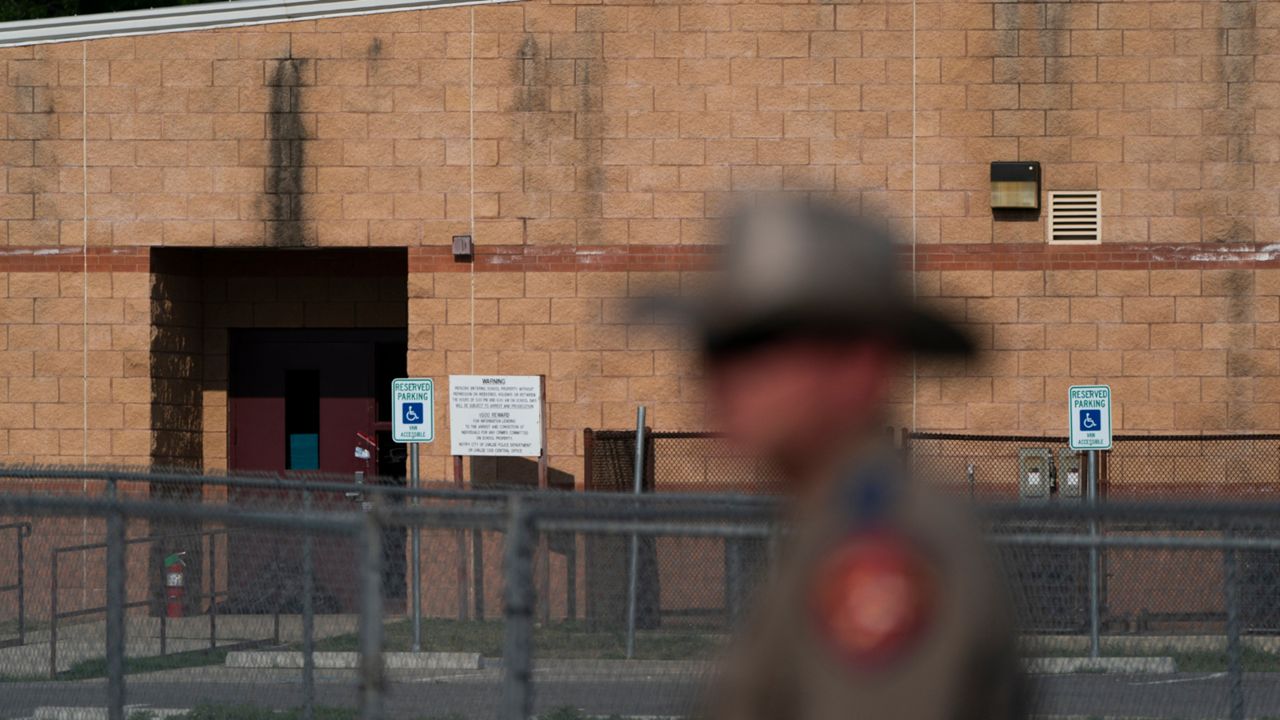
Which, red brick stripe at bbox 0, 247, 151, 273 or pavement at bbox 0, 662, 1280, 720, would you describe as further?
red brick stripe at bbox 0, 247, 151, 273

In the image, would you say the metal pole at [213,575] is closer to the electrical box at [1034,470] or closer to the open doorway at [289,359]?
the electrical box at [1034,470]

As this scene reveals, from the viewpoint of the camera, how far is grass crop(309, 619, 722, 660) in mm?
6645

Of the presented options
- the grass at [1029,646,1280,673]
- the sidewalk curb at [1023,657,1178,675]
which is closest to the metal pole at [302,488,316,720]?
the sidewalk curb at [1023,657,1178,675]


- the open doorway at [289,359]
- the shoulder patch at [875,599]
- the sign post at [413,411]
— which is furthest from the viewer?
the open doorway at [289,359]

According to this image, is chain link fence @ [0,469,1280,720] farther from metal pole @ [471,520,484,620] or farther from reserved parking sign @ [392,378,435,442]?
reserved parking sign @ [392,378,435,442]

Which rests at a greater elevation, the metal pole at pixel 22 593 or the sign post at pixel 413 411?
the sign post at pixel 413 411

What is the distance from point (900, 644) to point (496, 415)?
17.7 m

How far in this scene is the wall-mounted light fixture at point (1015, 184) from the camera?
2033 centimetres

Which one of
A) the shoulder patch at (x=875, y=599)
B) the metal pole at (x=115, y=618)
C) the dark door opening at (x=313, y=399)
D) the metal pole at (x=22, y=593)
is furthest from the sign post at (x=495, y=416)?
the shoulder patch at (x=875, y=599)

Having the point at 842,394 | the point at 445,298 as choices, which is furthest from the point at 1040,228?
the point at 842,394

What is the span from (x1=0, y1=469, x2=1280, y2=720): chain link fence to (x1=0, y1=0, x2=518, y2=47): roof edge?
41.1ft

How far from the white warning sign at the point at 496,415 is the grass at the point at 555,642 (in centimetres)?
1145

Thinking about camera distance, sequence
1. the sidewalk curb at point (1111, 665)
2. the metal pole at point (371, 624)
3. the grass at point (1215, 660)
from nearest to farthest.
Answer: the metal pole at point (371, 624) → the sidewalk curb at point (1111, 665) → the grass at point (1215, 660)

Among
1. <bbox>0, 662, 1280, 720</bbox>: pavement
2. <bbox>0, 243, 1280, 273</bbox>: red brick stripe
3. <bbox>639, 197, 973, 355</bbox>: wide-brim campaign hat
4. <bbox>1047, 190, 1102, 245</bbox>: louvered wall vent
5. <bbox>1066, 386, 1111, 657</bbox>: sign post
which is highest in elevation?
<bbox>1047, 190, 1102, 245</bbox>: louvered wall vent
